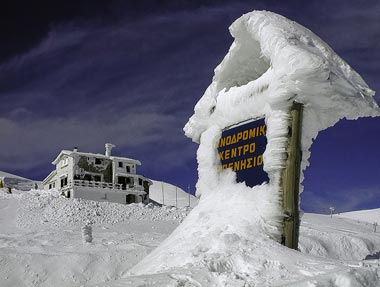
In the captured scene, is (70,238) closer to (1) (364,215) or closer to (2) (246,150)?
(2) (246,150)

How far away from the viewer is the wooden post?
303 inches

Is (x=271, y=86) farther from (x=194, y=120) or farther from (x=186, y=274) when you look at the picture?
(x=186, y=274)

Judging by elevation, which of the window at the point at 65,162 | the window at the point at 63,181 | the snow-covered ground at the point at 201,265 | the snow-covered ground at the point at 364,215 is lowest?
the snow-covered ground at the point at 201,265

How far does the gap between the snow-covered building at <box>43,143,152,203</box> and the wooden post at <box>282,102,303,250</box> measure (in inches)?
1403

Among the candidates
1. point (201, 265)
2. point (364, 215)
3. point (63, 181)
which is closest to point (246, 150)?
point (201, 265)

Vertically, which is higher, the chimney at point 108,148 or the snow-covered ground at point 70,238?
the chimney at point 108,148

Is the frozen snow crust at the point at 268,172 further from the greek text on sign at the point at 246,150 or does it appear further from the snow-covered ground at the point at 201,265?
the greek text on sign at the point at 246,150

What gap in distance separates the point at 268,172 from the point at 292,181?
0.43m

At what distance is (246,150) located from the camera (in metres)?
8.77

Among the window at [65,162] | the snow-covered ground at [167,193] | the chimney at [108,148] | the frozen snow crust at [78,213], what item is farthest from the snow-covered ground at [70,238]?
the snow-covered ground at [167,193]

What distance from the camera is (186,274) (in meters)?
6.21

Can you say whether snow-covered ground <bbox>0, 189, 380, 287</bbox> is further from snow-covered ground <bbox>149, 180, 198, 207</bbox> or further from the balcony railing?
snow-covered ground <bbox>149, 180, 198, 207</bbox>

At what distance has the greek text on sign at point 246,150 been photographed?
27.5 feet

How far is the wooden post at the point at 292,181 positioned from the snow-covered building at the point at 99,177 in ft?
117
